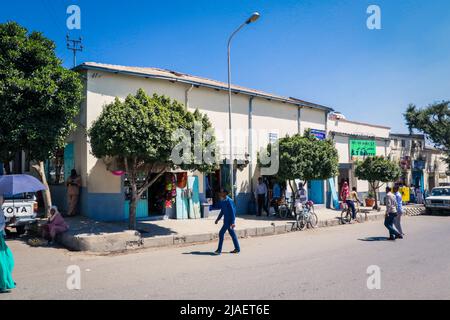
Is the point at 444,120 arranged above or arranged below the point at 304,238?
above

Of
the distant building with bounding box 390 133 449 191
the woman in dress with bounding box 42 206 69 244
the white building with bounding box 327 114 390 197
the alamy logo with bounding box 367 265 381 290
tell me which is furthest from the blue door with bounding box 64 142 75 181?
the distant building with bounding box 390 133 449 191

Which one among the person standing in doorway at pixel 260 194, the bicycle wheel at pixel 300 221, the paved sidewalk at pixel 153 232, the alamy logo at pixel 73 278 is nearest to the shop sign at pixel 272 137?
the person standing in doorway at pixel 260 194

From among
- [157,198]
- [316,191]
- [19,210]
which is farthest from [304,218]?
[19,210]

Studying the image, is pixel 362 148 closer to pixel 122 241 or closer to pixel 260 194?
pixel 260 194

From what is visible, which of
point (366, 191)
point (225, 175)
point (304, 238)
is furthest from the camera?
point (366, 191)

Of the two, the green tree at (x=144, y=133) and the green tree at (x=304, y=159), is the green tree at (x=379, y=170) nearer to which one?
the green tree at (x=304, y=159)

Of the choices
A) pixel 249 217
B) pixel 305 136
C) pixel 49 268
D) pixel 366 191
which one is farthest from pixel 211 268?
pixel 366 191

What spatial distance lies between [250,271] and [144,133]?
5.60m

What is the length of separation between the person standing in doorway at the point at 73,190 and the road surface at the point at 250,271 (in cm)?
345

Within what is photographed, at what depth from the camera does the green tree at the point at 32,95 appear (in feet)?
36.3

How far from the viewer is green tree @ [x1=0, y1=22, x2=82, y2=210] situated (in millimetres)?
11078

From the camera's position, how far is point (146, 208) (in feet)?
50.2

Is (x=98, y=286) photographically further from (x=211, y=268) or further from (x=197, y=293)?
(x=211, y=268)

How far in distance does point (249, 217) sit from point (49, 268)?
10.6m
